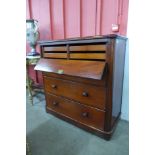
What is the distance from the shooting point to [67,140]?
139 centimetres

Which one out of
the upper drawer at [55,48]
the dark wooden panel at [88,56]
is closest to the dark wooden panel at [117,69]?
the dark wooden panel at [88,56]

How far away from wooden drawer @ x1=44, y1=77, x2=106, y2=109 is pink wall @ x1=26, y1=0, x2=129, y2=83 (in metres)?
0.78

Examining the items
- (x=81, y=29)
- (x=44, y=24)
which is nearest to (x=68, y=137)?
(x=81, y=29)

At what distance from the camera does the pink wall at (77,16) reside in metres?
1.58

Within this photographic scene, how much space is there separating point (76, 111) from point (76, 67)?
54cm

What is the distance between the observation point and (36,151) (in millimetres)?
1248

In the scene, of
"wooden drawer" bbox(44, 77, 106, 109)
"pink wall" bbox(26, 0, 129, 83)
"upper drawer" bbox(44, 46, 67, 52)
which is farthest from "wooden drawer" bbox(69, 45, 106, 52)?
"pink wall" bbox(26, 0, 129, 83)

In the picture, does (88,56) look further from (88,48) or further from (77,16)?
(77,16)

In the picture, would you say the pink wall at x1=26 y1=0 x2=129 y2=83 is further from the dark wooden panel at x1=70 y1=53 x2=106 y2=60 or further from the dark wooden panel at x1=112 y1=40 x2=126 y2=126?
the dark wooden panel at x1=70 y1=53 x2=106 y2=60

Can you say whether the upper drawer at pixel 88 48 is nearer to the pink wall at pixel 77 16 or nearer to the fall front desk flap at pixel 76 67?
the fall front desk flap at pixel 76 67
